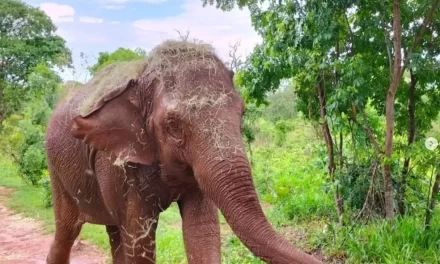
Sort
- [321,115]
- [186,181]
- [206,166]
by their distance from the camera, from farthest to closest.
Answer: [321,115] → [186,181] → [206,166]

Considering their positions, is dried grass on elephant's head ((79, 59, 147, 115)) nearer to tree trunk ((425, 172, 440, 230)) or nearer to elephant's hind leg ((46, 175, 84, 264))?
elephant's hind leg ((46, 175, 84, 264))

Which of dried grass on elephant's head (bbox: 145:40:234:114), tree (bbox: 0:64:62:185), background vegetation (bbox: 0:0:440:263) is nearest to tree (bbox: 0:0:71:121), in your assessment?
tree (bbox: 0:64:62:185)

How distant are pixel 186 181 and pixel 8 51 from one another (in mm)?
23459

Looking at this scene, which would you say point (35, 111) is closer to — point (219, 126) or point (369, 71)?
A: point (369, 71)

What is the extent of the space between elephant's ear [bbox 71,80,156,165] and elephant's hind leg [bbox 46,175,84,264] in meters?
1.64

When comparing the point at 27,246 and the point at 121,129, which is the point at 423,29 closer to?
the point at 121,129

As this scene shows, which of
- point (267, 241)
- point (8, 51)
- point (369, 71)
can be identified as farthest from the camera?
point (8, 51)

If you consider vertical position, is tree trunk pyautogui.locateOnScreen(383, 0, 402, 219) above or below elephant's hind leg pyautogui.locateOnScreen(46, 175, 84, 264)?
above

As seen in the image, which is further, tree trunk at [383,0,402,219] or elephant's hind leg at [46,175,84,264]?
tree trunk at [383,0,402,219]

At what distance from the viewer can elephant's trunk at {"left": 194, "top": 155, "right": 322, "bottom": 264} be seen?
2463 millimetres

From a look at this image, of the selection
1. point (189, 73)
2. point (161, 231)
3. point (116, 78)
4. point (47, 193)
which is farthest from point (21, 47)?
point (189, 73)

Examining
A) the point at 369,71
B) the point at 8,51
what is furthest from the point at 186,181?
the point at 8,51

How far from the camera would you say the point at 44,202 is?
36.8 feet

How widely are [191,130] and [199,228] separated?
32.4 inches
